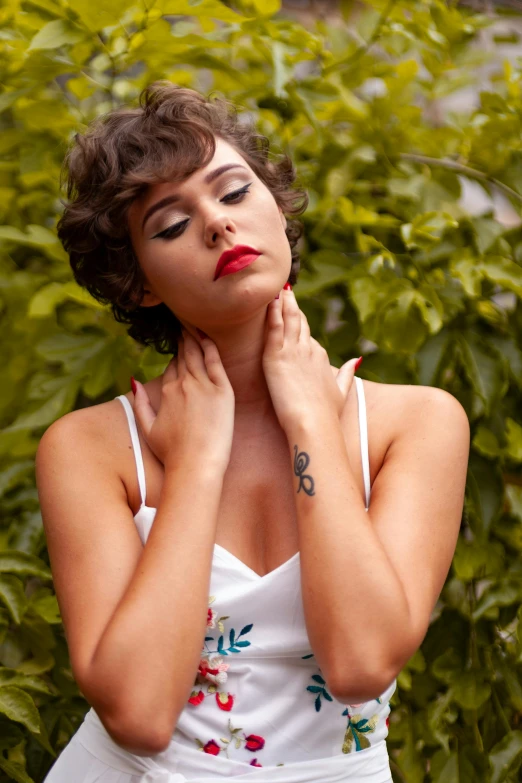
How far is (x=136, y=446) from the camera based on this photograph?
1.66 m

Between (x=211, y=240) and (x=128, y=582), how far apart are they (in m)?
0.57

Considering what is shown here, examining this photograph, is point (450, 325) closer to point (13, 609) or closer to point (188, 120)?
point (188, 120)

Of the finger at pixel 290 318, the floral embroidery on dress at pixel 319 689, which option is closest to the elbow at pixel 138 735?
the floral embroidery on dress at pixel 319 689

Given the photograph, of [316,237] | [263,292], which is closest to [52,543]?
[263,292]

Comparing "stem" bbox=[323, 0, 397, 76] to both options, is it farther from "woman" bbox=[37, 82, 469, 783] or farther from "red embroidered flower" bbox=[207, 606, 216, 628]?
"red embroidered flower" bbox=[207, 606, 216, 628]

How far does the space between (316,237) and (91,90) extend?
0.62 metres

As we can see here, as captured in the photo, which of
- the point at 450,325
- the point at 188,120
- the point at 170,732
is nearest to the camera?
the point at 170,732

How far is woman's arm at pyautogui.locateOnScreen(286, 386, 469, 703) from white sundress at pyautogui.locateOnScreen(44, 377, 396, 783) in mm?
116

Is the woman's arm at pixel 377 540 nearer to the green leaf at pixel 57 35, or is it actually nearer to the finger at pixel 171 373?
the finger at pixel 171 373

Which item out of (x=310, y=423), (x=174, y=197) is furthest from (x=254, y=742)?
(x=174, y=197)

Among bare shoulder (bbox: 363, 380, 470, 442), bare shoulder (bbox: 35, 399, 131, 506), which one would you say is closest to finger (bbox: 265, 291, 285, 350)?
bare shoulder (bbox: 363, 380, 470, 442)

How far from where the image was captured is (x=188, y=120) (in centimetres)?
163

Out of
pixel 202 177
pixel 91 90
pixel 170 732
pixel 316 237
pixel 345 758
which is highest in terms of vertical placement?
pixel 202 177

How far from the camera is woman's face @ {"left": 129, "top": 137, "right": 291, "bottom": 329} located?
153 cm
